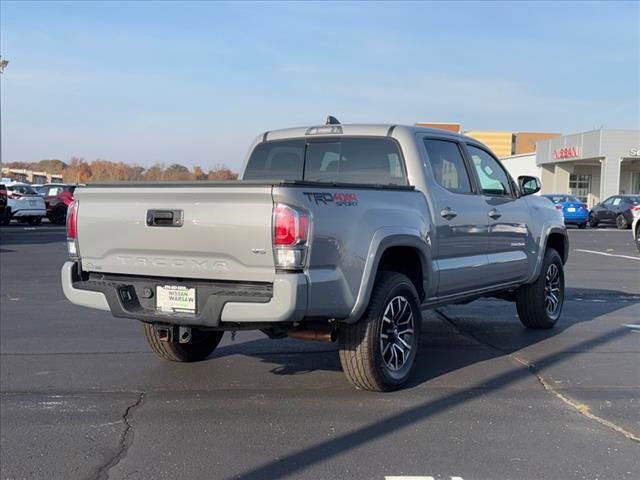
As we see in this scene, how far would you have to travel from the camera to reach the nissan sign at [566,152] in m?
44.9

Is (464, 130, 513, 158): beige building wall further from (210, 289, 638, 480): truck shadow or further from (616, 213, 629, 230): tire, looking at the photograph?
(210, 289, 638, 480): truck shadow

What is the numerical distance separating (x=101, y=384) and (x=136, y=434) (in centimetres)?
132

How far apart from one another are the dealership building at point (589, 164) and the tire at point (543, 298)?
121 feet

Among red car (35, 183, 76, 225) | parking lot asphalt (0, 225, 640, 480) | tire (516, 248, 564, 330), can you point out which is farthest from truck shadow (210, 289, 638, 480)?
red car (35, 183, 76, 225)

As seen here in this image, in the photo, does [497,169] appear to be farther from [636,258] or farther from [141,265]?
[636,258]

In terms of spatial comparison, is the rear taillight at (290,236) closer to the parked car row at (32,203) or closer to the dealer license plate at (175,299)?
the dealer license plate at (175,299)

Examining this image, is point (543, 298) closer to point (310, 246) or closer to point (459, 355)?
point (459, 355)

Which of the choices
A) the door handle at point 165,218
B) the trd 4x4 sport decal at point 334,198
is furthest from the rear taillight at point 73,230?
the trd 4x4 sport decal at point 334,198

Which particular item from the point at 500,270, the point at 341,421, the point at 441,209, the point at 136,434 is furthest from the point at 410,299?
the point at 136,434

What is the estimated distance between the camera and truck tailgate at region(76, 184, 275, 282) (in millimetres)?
4531

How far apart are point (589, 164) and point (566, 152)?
3.89m

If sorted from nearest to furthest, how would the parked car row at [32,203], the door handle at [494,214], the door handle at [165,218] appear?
the door handle at [165,218] → the door handle at [494,214] → the parked car row at [32,203]

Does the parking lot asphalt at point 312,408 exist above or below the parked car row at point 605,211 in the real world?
below

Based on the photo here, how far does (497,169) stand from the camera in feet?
24.0
